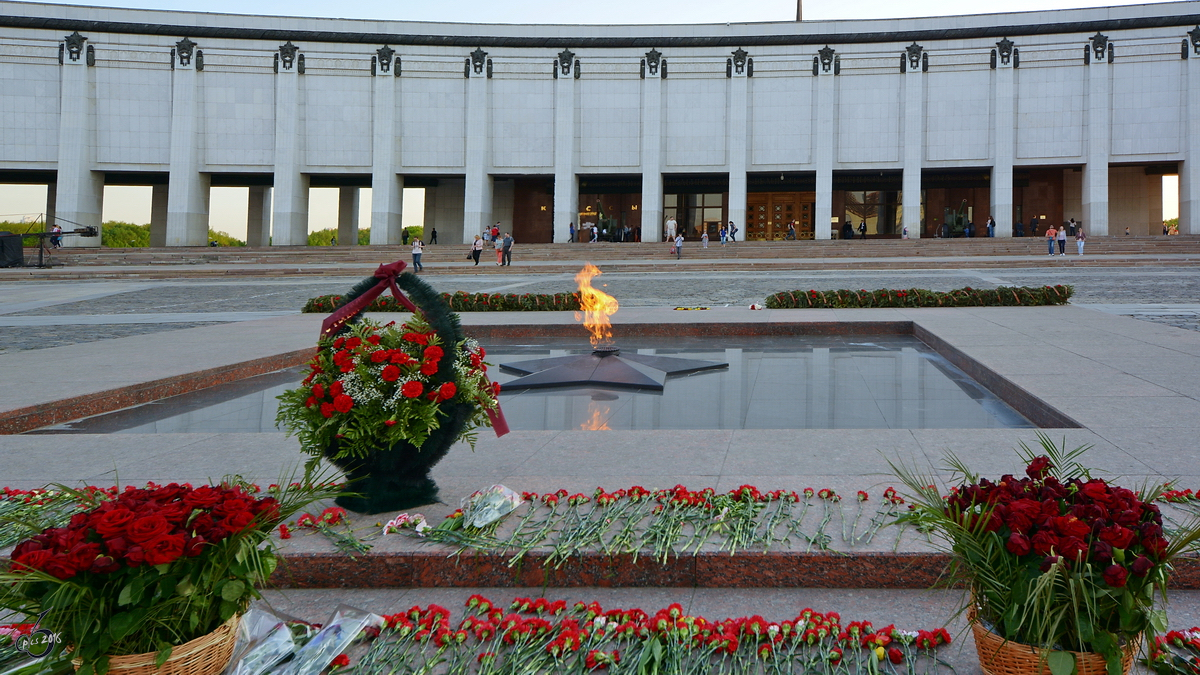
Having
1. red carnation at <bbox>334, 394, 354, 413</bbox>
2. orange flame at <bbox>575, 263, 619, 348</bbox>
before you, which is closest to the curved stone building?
orange flame at <bbox>575, 263, 619, 348</bbox>

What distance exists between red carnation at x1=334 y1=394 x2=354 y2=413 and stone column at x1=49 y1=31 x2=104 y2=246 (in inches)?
2057

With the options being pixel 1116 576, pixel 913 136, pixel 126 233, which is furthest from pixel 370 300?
pixel 126 233

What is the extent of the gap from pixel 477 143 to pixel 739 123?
53.6ft

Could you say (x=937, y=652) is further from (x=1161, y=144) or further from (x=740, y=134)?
(x=1161, y=144)

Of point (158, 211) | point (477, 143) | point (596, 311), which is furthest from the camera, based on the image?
point (158, 211)

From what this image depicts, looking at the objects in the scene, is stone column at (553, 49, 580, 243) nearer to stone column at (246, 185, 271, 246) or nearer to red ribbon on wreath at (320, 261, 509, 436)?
stone column at (246, 185, 271, 246)

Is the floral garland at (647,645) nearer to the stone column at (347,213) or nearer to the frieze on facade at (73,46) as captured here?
the stone column at (347,213)

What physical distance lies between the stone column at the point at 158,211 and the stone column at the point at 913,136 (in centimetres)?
4853

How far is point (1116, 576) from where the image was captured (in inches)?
85.5

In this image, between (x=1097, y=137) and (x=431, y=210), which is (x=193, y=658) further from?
(x=431, y=210)

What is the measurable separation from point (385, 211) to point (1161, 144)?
150 feet

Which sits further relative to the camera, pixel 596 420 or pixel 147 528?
pixel 596 420

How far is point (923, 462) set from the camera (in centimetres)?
472

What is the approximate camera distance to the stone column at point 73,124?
4644 cm
